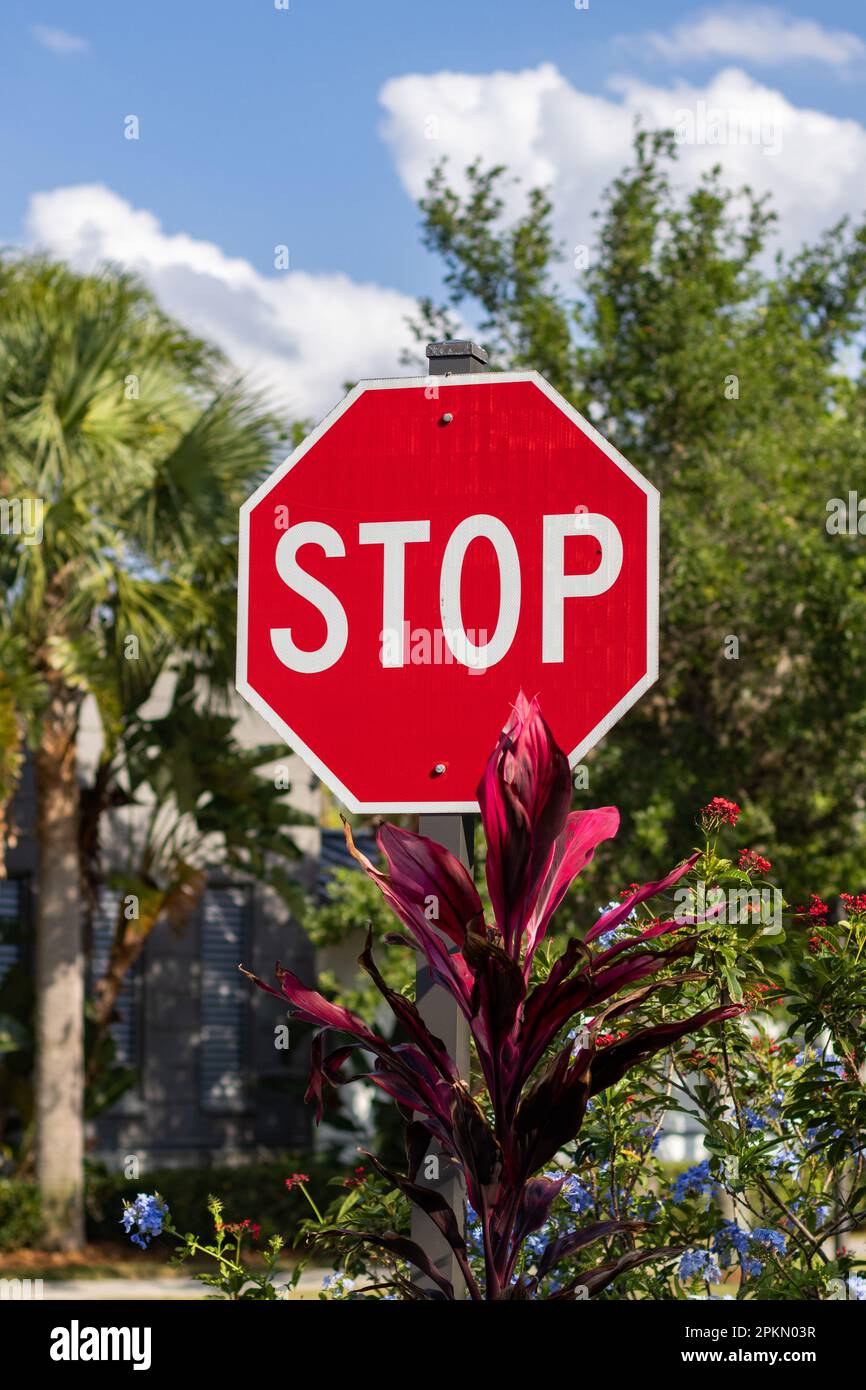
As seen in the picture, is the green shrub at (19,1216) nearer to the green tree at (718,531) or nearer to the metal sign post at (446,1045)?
the green tree at (718,531)

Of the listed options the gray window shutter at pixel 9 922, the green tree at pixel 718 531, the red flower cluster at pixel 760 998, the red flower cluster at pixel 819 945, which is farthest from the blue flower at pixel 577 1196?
the gray window shutter at pixel 9 922

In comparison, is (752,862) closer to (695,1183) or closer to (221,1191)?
(695,1183)

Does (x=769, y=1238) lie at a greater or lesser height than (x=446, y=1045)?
lesser

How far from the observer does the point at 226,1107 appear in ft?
58.6

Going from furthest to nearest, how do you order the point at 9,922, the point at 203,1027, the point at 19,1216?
the point at 203,1027
the point at 9,922
the point at 19,1216

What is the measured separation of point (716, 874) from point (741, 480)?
1070 centimetres

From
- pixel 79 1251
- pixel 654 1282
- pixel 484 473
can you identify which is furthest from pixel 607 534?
pixel 79 1251

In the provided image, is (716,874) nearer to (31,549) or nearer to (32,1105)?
(31,549)

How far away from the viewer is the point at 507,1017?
258 cm

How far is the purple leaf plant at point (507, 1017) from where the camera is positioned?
2557 millimetres

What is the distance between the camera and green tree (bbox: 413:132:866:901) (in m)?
13.2

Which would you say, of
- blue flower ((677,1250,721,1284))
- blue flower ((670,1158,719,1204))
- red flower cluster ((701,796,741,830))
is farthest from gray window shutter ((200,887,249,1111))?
red flower cluster ((701,796,741,830))

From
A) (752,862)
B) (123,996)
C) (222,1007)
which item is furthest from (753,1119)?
(222,1007)

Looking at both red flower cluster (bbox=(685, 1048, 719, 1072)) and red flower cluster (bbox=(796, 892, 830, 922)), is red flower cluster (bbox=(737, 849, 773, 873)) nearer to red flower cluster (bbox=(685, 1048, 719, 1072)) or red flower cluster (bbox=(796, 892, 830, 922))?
red flower cluster (bbox=(796, 892, 830, 922))
